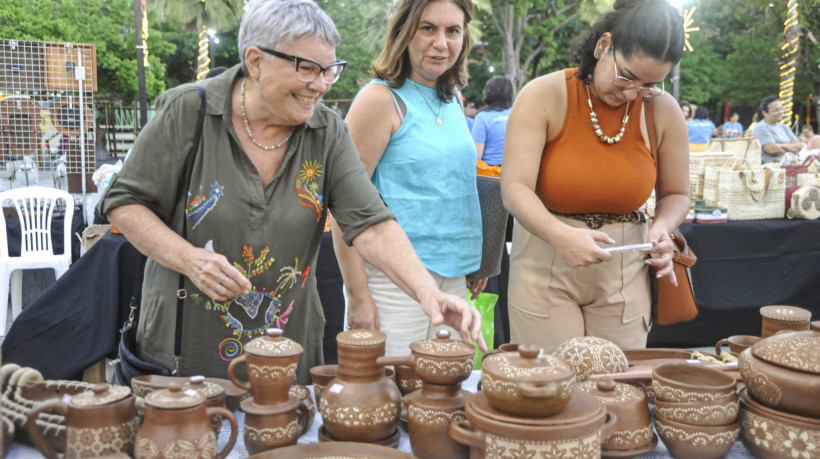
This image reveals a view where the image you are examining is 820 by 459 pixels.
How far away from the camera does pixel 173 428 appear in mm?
1165

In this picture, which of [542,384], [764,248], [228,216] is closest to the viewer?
[542,384]

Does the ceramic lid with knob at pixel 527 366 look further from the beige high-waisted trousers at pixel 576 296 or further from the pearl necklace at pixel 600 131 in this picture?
the pearl necklace at pixel 600 131

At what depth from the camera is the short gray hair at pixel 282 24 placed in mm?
1643

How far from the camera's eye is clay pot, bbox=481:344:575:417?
114 centimetres

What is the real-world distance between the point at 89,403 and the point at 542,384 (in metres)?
0.78

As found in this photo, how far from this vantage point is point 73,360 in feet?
11.1

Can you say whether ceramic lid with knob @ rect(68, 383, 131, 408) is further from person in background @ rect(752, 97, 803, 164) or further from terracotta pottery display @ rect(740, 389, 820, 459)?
person in background @ rect(752, 97, 803, 164)

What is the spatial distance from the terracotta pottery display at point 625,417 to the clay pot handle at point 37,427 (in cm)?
94

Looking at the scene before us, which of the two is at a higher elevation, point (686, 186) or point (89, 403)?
point (686, 186)

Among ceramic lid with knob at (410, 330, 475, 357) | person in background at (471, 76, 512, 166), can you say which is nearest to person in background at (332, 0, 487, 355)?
ceramic lid with knob at (410, 330, 475, 357)

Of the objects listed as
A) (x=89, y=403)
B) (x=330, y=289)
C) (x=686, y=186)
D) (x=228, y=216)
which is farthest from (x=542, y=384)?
(x=330, y=289)

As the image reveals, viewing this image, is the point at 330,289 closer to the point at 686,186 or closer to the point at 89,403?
the point at 686,186

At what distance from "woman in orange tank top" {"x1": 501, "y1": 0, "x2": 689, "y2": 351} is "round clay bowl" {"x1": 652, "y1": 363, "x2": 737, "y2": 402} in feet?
1.64

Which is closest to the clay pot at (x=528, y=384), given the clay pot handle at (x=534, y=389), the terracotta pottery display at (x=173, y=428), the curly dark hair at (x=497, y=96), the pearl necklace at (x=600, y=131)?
the clay pot handle at (x=534, y=389)
